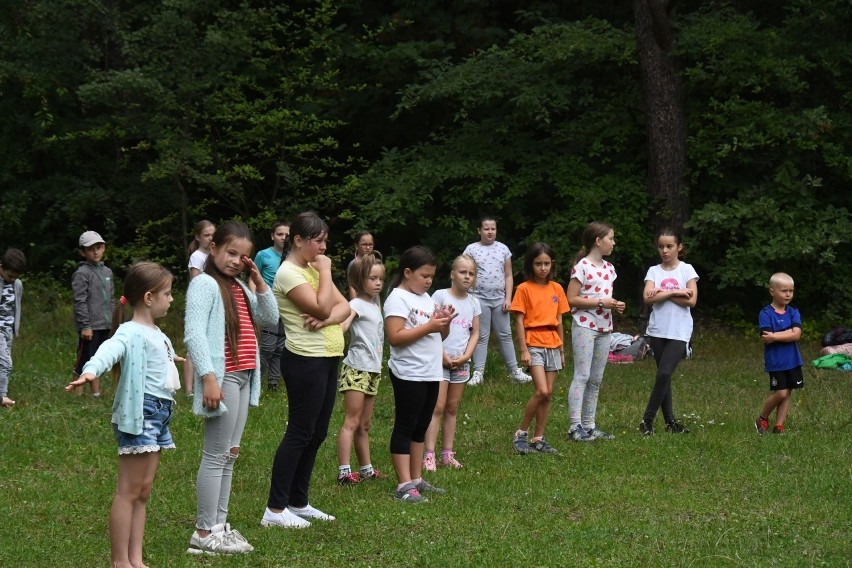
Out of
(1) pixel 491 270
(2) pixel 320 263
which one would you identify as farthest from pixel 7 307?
(2) pixel 320 263

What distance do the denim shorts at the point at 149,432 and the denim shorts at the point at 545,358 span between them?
167 inches

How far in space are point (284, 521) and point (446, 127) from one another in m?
15.7

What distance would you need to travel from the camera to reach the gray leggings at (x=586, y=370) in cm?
985

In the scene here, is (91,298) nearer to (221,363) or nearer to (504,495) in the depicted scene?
(504,495)

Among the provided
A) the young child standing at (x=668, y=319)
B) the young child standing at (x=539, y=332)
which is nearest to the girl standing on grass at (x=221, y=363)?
the young child standing at (x=539, y=332)

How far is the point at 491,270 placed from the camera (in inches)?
540

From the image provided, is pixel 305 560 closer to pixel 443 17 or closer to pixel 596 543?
pixel 596 543

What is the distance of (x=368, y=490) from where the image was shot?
8.06 m

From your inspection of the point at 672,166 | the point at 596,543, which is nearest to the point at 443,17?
the point at 672,166

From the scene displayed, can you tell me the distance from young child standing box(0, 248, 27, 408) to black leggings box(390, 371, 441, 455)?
543 centimetres

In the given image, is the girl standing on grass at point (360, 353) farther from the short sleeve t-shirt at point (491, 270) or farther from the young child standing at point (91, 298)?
the short sleeve t-shirt at point (491, 270)

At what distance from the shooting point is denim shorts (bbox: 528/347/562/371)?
9.54 m

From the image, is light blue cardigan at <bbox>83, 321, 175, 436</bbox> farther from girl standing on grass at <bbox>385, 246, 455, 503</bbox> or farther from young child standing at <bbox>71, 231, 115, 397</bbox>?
young child standing at <bbox>71, 231, 115, 397</bbox>

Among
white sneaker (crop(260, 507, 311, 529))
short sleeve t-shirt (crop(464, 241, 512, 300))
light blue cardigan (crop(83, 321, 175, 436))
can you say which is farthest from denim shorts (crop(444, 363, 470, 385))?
short sleeve t-shirt (crop(464, 241, 512, 300))
